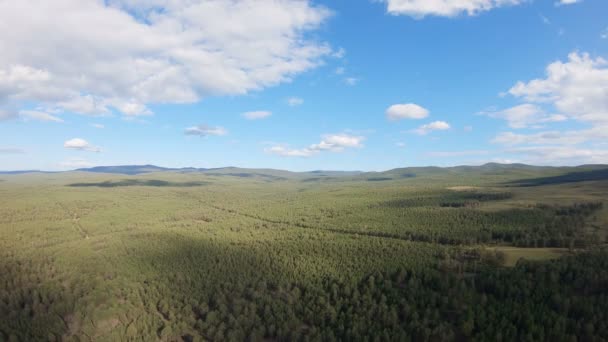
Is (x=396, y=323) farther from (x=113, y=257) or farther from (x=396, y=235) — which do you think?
(x=113, y=257)

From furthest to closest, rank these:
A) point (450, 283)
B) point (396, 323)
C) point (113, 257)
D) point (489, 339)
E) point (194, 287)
Answer: point (113, 257) < point (194, 287) < point (450, 283) < point (396, 323) < point (489, 339)

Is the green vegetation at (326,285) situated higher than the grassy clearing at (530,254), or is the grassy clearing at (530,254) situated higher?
the grassy clearing at (530,254)

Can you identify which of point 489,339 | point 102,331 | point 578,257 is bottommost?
point 102,331

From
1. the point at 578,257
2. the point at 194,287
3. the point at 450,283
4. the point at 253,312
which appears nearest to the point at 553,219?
the point at 578,257

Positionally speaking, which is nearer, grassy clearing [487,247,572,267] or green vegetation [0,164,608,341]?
green vegetation [0,164,608,341]

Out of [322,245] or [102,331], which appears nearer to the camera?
[102,331]

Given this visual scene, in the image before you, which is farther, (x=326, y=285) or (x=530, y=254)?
(x=530, y=254)

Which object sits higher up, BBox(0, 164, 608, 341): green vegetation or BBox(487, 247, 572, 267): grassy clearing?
BBox(487, 247, 572, 267): grassy clearing

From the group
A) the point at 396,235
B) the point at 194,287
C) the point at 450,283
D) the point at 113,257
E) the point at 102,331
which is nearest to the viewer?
the point at 102,331

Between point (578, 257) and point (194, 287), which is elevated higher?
point (578, 257)

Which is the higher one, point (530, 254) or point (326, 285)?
point (530, 254)

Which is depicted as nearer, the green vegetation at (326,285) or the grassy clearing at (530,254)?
the green vegetation at (326,285)
